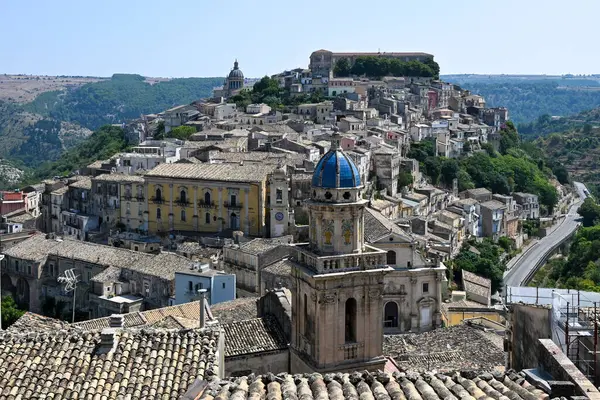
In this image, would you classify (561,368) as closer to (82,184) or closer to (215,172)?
(215,172)

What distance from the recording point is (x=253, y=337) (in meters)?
23.0

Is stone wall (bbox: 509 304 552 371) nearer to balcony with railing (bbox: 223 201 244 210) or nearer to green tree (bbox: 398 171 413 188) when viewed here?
balcony with railing (bbox: 223 201 244 210)

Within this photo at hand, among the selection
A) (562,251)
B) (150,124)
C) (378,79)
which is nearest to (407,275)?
(562,251)

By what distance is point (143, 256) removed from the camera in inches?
1789

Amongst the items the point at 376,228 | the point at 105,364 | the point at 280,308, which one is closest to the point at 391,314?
the point at 376,228

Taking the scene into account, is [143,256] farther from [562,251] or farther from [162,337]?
[562,251]

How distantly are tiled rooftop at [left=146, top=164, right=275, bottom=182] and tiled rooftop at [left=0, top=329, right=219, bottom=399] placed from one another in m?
34.8

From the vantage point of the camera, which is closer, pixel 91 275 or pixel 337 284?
pixel 337 284

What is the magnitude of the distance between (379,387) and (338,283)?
9363mm

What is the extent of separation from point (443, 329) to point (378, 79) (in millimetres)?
80417

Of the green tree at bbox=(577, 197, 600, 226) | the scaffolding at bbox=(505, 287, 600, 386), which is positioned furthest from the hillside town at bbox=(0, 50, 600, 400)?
the green tree at bbox=(577, 197, 600, 226)

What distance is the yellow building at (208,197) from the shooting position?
5047 centimetres

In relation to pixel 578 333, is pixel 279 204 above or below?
below

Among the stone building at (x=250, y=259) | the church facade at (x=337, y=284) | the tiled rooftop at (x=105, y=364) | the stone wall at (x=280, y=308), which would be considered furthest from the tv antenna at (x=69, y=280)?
the tiled rooftop at (x=105, y=364)
